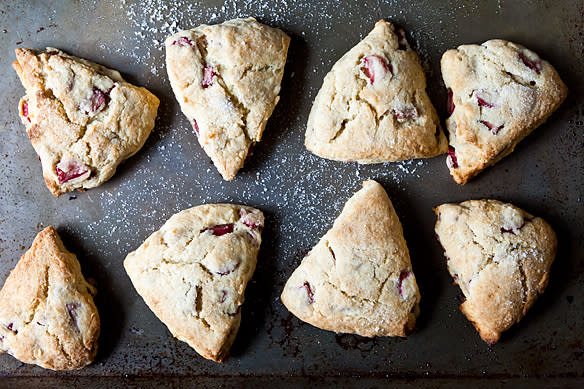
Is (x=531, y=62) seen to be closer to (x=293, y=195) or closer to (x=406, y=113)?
(x=406, y=113)

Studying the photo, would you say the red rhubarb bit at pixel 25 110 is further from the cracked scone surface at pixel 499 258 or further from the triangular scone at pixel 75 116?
the cracked scone surface at pixel 499 258

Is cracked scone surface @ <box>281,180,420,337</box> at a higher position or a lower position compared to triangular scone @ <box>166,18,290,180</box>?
lower

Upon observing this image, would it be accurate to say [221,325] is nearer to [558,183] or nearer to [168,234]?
Result: [168,234]

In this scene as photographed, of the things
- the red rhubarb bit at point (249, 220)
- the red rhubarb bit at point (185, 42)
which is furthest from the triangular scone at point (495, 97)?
the red rhubarb bit at point (185, 42)

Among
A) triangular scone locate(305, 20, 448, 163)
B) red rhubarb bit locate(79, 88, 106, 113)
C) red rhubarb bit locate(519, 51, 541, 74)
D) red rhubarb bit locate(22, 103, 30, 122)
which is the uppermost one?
red rhubarb bit locate(519, 51, 541, 74)

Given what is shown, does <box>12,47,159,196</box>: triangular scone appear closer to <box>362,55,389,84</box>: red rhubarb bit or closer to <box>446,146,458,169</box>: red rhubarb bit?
<box>362,55,389,84</box>: red rhubarb bit

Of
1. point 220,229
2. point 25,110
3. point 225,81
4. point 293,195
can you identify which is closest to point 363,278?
point 293,195

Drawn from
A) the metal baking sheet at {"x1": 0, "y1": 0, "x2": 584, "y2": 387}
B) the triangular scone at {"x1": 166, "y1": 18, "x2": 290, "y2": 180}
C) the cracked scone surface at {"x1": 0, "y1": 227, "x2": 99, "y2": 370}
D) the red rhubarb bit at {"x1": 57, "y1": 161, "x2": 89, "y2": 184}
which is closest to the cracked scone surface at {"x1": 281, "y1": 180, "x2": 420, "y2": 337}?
the metal baking sheet at {"x1": 0, "y1": 0, "x2": 584, "y2": 387}
